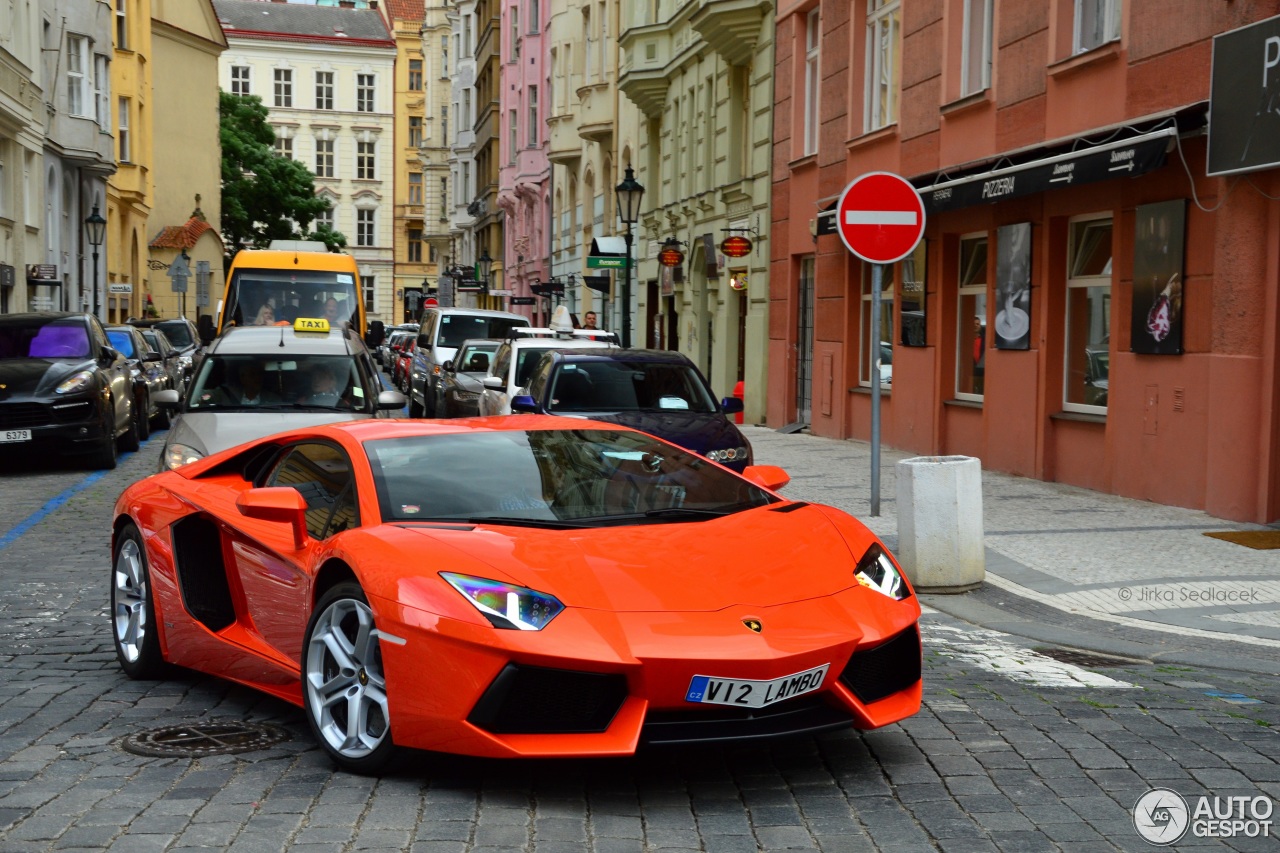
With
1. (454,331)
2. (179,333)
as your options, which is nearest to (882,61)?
(454,331)

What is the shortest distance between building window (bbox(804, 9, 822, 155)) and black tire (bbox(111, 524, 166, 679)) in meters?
20.0

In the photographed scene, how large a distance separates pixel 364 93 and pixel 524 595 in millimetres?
115609

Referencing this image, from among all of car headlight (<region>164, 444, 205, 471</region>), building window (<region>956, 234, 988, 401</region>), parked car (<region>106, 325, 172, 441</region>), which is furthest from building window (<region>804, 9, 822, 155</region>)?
car headlight (<region>164, 444, 205, 471</region>)

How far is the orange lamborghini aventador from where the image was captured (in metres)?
5.03

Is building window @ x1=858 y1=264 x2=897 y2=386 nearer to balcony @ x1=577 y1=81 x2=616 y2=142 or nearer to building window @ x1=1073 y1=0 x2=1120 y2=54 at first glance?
building window @ x1=1073 y1=0 x2=1120 y2=54

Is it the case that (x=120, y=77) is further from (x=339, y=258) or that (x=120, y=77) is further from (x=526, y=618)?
(x=526, y=618)

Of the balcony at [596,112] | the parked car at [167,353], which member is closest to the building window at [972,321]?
the parked car at [167,353]

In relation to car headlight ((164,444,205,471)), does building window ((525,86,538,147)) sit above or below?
above

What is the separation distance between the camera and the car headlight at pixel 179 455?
11477 mm

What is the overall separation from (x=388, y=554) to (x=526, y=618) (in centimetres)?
64

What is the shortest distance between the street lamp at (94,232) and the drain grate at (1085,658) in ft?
124

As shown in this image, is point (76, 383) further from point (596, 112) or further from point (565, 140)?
point (565, 140)

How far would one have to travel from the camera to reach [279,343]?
44.4ft

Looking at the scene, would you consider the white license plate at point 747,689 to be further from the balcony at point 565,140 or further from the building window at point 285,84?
the building window at point 285,84
